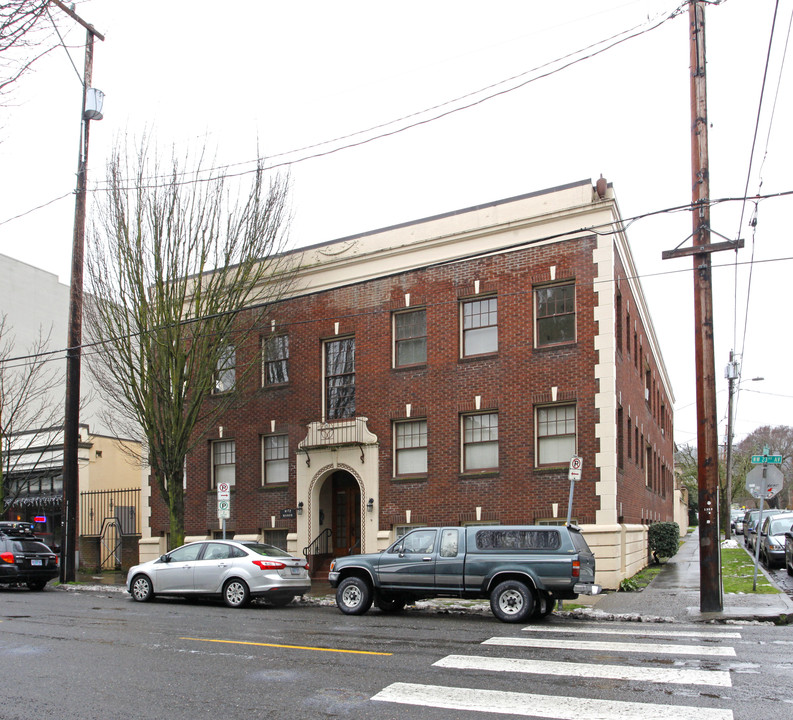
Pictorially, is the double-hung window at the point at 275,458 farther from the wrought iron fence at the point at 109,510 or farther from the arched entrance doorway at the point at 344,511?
the wrought iron fence at the point at 109,510

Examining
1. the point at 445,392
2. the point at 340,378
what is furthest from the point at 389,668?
the point at 340,378

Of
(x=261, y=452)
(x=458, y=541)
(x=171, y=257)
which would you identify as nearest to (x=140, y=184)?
(x=171, y=257)

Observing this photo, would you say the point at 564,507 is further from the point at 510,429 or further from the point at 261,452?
the point at 261,452

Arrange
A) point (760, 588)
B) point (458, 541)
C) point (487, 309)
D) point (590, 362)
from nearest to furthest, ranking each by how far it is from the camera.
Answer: point (458, 541)
point (760, 588)
point (590, 362)
point (487, 309)

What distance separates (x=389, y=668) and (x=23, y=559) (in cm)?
1541

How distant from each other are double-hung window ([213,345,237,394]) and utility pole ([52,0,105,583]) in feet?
11.9

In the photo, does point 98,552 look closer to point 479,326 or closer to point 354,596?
point 479,326

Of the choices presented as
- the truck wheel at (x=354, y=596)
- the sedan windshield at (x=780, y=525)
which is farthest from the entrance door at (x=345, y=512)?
the sedan windshield at (x=780, y=525)

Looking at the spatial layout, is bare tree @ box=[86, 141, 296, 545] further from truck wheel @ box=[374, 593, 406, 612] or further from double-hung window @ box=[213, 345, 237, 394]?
truck wheel @ box=[374, 593, 406, 612]

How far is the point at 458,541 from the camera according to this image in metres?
14.2

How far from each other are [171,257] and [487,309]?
8.11 metres

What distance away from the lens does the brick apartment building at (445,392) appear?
1945cm

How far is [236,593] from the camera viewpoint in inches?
638

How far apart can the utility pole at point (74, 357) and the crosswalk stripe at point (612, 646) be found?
48.6 ft
